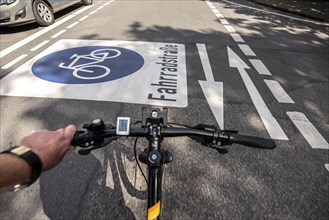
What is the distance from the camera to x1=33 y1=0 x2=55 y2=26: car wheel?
21.2ft

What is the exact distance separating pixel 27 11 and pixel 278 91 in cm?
642

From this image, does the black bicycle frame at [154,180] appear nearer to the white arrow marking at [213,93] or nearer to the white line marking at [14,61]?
the white arrow marking at [213,93]

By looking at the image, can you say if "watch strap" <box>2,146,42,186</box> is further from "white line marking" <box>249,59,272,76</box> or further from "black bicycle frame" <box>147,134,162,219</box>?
"white line marking" <box>249,59,272,76</box>

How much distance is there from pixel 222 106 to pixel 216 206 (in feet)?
5.67

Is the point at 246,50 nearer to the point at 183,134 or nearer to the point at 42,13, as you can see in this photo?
the point at 183,134

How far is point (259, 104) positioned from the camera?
365 centimetres

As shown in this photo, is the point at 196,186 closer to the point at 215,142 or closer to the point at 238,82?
the point at 215,142

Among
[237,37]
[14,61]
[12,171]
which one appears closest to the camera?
[12,171]

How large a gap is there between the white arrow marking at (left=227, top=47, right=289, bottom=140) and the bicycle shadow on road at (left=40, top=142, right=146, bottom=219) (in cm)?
201

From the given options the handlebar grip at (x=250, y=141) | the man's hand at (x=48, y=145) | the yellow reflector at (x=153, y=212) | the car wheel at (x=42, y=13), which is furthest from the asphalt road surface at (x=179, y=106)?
the man's hand at (x=48, y=145)

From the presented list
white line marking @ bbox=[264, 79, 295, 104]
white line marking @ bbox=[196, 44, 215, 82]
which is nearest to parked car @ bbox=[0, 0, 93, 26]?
white line marking @ bbox=[196, 44, 215, 82]

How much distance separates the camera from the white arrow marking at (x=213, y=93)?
3374 mm

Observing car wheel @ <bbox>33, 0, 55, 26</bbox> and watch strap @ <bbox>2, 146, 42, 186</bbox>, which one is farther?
car wheel @ <bbox>33, 0, 55, 26</bbox>

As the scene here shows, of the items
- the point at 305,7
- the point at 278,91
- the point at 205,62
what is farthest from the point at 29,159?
the point at 305,7
